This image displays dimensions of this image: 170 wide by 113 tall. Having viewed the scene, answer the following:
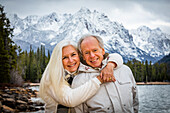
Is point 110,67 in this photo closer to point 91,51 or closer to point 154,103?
point 91,51

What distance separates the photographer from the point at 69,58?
204cm

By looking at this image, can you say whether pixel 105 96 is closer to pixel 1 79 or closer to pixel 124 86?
pixel 124 86

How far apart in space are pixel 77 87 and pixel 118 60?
0.57 m

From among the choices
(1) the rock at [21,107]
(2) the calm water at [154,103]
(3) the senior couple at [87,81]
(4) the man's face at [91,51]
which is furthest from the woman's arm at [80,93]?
(2) the calm water at [154,103]

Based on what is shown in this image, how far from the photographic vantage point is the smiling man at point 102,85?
1829 mm

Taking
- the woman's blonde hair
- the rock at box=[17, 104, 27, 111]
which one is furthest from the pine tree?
Result: the woman's blonde hair

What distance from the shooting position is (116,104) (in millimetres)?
1823

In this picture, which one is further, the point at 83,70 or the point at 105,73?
the point at 83,70

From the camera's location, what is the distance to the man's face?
6.55 ft

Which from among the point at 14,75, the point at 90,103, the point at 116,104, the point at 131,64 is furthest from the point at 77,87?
the point at 131,64

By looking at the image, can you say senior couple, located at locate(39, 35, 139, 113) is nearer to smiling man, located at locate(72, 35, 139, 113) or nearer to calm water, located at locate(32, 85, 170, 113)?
smiling man, located at locate(72, 35, 139, 113)

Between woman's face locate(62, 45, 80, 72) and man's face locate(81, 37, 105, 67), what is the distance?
108 millimetres

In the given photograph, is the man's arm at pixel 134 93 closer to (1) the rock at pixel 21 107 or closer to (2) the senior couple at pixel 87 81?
(2) the senior couple at pixel 87 81

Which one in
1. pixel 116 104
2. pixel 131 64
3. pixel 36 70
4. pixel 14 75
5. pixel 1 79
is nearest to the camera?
pixel 116 104
